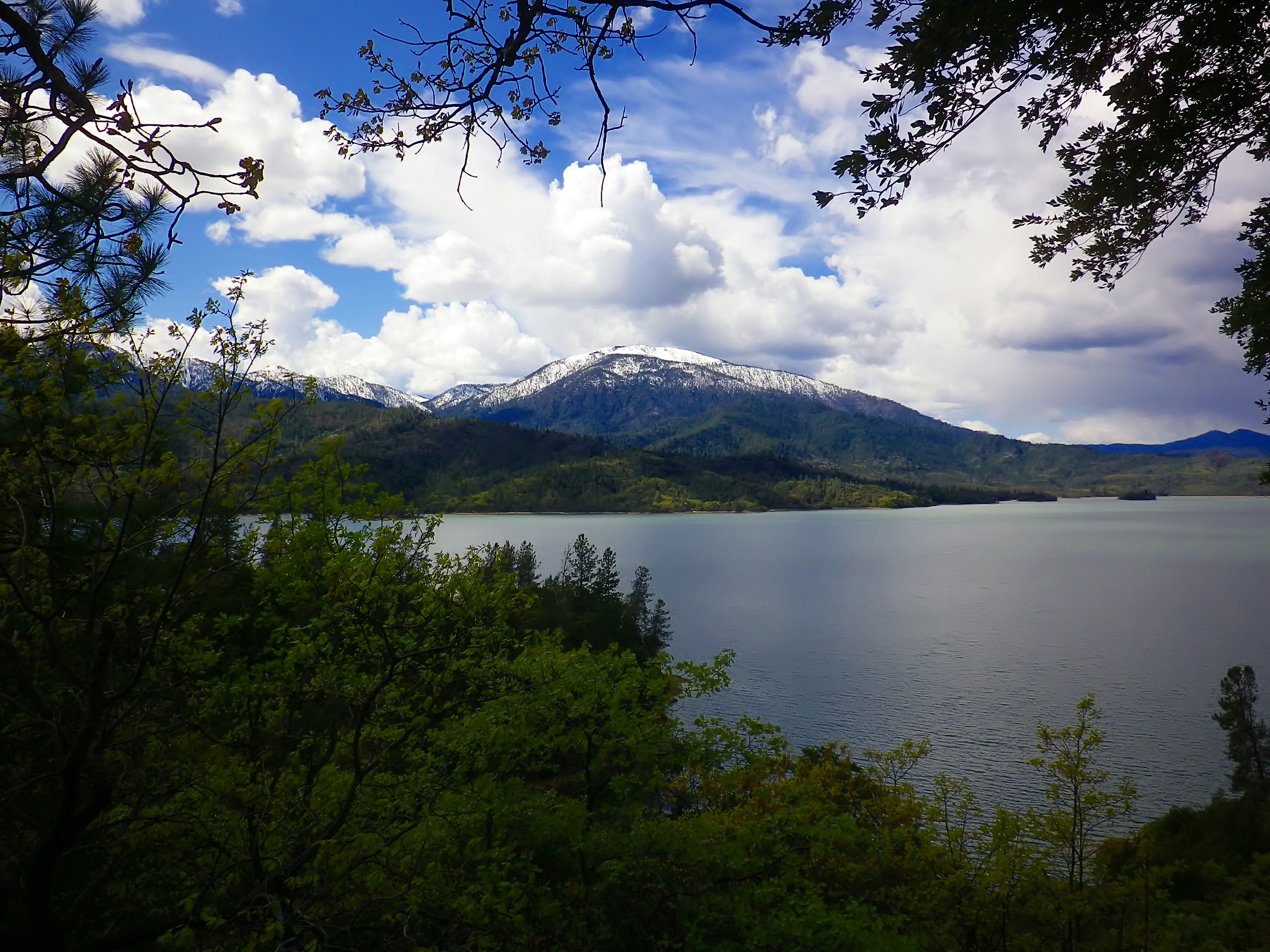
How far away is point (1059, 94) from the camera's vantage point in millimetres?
5188

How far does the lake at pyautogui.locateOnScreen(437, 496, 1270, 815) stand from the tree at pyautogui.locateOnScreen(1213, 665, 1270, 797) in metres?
1.36

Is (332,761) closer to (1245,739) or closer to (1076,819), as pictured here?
(1076,819)

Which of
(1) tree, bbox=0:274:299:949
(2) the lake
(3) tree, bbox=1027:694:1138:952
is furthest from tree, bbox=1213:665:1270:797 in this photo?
(1) tree, bbox=0:274:299:949

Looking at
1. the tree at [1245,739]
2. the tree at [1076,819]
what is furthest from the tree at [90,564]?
the tree at [1245,739]

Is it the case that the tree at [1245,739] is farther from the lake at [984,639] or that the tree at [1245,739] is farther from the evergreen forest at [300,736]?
the evergreen forest at [300,736]

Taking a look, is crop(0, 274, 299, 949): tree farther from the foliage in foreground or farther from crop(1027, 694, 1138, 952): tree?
crop(1027, 694, 1138, 952): tree

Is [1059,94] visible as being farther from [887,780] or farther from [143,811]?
[887,780]

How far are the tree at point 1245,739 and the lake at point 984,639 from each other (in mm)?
1357

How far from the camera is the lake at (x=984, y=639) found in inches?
1101

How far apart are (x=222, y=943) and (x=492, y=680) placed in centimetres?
511

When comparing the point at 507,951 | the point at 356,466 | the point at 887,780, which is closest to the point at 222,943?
the point at 507,951

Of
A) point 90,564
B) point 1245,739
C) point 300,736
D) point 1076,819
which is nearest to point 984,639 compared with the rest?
point 1245,739

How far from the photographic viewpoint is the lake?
28.0m

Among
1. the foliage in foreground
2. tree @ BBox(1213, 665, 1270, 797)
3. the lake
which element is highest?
the foliage in foreground
